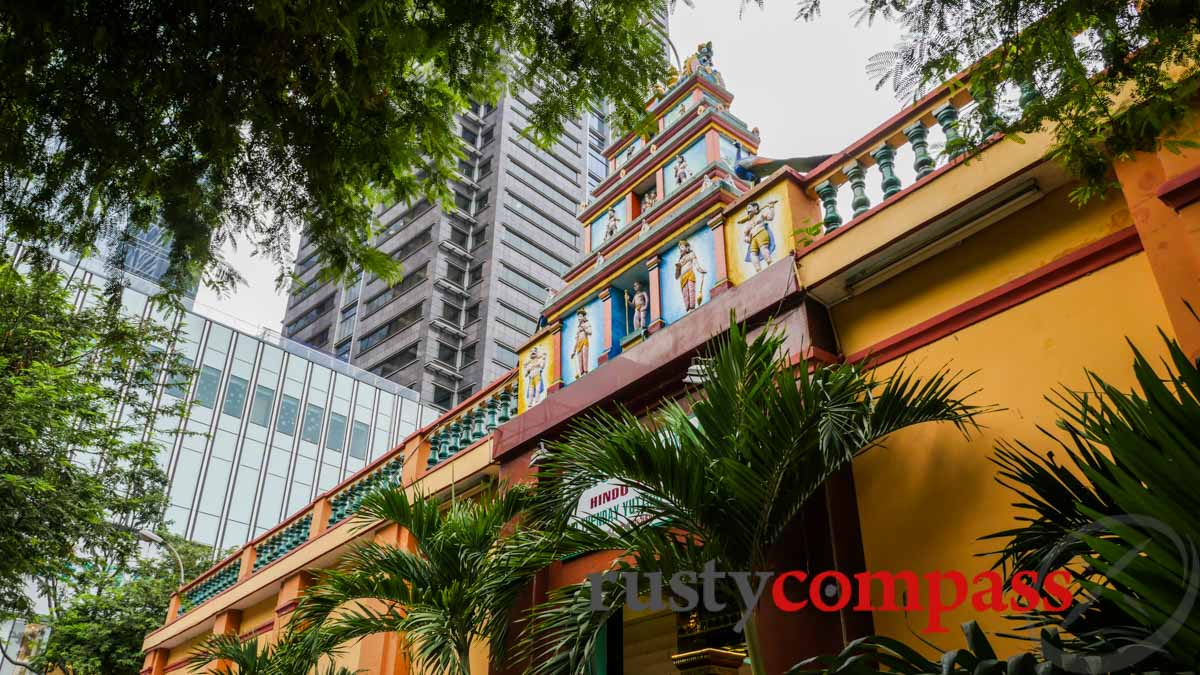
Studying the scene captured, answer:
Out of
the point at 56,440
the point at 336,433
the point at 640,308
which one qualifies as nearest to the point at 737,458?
Result: the point at 640,308

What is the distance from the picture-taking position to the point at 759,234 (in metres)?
6.41

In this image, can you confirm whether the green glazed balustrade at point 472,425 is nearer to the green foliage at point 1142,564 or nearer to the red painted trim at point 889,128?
the red painted trim at point 889,128

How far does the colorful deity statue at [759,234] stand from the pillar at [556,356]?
2.33 m

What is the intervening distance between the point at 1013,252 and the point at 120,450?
12911 millimetres

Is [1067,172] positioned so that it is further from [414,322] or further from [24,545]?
[414,322]

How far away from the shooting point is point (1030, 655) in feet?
7.32

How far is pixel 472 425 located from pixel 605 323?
2.53 metres

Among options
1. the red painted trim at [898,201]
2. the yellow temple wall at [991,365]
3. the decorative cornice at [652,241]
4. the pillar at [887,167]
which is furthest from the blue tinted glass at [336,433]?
the yellow temple wall at [991,365]

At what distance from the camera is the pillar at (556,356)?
311 inches

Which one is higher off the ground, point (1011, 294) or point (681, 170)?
point (681, 170)

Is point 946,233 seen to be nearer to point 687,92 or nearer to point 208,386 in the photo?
point 687,92

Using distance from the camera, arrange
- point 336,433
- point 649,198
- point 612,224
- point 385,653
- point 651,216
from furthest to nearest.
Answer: point 336,433, point 612,224, point 649,198, point 385,653, point 651,216

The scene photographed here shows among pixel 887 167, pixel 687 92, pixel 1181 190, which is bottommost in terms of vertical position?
pixel 1181 190

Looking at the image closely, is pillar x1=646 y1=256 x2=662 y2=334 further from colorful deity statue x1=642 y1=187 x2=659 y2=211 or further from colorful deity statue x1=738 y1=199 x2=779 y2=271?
colorful deity statue x1=642 y1=187 x2=659 y2=211
